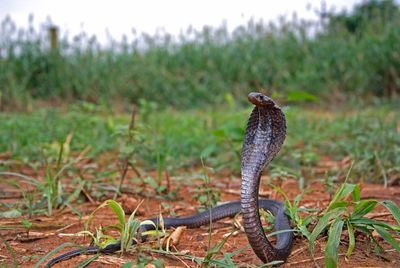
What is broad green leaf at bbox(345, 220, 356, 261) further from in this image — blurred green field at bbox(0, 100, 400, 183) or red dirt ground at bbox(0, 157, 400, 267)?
blurred green field at bbox(0, 100, 400, 183)

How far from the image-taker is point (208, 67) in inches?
444

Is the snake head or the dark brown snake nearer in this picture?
the snake head

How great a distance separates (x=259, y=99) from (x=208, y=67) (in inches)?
386

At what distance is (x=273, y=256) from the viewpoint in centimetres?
190

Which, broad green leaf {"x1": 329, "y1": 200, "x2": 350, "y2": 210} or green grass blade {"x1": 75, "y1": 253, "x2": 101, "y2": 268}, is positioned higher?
broad green leaf {"x1": 329, "y1": 200, "x2": 350, "y2": 210}

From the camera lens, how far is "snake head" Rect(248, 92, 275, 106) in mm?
1624

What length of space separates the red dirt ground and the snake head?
0.81m

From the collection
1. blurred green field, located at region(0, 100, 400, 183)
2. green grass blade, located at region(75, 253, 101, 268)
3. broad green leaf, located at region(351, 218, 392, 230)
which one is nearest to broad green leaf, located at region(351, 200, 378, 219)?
broad green leaf, located at region(351, 218, 392, 230)

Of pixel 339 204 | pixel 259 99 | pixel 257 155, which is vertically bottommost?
pixel 339 204

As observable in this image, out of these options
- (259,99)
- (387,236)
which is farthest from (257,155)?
(387,236)

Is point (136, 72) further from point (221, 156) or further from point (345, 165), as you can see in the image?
point (345, 165)

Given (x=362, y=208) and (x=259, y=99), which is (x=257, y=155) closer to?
(x=259, y=99)

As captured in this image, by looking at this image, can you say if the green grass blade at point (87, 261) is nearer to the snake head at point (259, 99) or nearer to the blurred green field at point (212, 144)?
the snake head at point (259, 99)

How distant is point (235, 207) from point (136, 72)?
8304 mm
